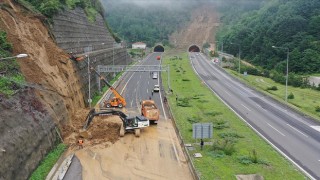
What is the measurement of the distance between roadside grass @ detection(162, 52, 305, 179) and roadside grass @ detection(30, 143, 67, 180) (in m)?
11.1

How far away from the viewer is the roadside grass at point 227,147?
28.7 metres

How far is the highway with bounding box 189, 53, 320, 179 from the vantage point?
3269cm

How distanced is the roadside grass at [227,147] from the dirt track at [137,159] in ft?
5.10

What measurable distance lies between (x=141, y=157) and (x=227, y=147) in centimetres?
740

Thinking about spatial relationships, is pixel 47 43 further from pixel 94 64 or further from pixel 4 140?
pixel 4 140

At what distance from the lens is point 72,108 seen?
45.7m

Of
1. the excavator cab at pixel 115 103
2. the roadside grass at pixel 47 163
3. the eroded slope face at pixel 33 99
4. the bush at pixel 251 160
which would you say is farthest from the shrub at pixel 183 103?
the bush at pixel 251 160

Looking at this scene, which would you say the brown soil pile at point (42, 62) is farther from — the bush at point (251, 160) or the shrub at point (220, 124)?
the bush at point (251, 160)

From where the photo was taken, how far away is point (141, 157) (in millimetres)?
33344

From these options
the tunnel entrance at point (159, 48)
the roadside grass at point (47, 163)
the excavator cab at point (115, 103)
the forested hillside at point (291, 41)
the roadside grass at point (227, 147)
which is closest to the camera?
the roadside grass at point (47, 163)

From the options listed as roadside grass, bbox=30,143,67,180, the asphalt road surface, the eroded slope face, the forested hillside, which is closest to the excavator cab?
the eroded slope face

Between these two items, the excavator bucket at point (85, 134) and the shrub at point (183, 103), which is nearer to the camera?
the excavator bucket at point (85, 134)

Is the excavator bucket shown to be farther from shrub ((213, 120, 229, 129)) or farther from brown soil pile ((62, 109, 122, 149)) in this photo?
shrub ((213, 120, 229, 129))

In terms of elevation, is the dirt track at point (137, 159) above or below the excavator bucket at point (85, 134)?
below
